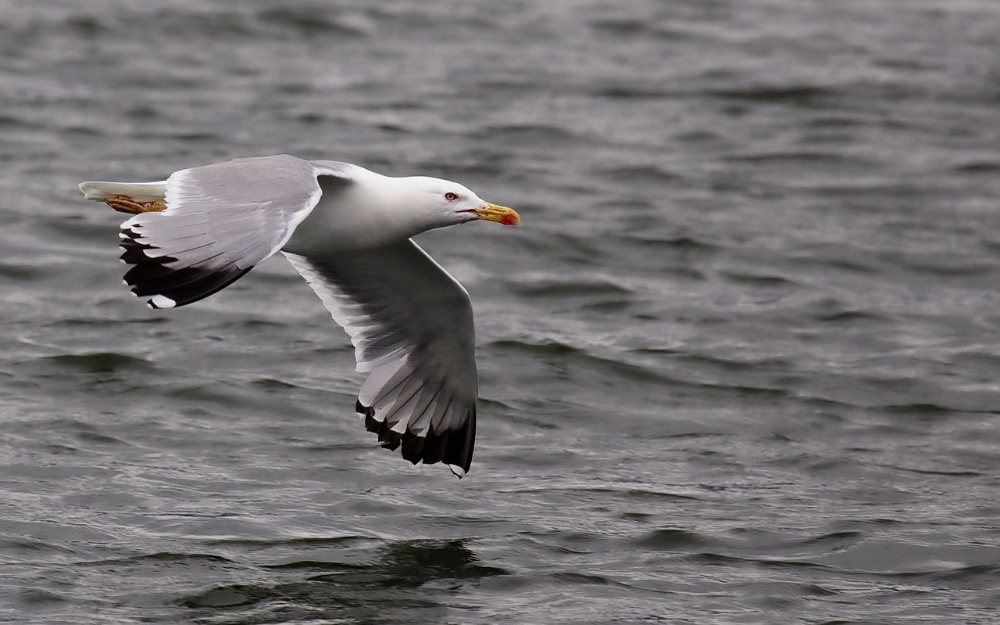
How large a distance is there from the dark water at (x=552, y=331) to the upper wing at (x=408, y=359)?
273mm

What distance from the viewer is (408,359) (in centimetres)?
788

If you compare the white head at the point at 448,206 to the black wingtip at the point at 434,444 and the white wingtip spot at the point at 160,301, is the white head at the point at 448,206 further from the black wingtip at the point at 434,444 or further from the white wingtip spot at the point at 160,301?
the white wingtip spot at the point at 160,301

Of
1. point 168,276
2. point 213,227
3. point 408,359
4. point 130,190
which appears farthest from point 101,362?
point 168,276

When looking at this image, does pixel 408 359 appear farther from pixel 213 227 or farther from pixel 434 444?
pixel 213 227

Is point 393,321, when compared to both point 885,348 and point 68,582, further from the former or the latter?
point 885,348

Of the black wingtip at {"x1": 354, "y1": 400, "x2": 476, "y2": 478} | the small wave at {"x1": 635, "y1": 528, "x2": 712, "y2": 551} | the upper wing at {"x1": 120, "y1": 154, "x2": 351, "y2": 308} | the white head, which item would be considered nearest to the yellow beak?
the white head

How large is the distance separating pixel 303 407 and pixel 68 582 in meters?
2.45

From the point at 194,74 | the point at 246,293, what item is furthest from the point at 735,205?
the point at 194,74

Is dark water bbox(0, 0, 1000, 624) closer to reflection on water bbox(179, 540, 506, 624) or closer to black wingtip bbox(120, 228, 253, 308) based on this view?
reflection on water bbox(179, 540, 506, 624)

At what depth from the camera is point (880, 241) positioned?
12.6 metres

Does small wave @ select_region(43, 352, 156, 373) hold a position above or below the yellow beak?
below

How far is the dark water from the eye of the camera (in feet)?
23.1

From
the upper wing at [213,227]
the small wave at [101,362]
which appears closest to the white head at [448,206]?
the upper wing at [213,227]

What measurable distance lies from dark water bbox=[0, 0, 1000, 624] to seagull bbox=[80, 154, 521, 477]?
0.44 meters
